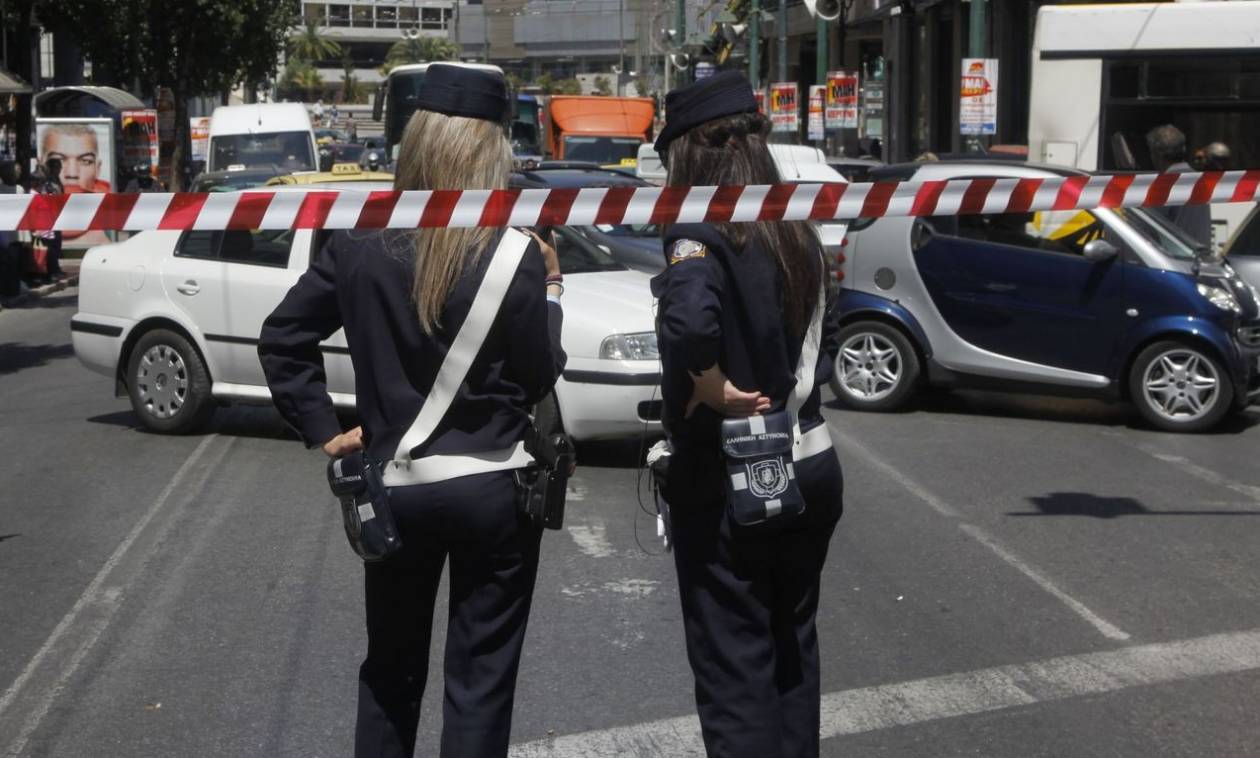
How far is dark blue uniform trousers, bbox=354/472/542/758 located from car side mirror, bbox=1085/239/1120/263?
7544 millimetres

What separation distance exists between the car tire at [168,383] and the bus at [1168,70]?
472 inches

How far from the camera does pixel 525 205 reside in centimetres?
420

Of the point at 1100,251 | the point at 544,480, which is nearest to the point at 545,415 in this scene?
the point at 544,480

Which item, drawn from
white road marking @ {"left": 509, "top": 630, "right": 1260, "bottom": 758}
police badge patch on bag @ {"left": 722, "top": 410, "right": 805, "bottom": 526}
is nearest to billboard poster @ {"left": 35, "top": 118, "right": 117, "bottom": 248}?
white road marking @ {"left": 509, "top": 630, "right": 1260, "bottom": 758}

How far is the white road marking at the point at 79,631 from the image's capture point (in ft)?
17.0

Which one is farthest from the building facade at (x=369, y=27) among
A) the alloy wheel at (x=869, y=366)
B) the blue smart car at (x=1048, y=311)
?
the blue smart car at (x=1048, y=311)

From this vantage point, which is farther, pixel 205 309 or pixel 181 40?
pixel 181 40

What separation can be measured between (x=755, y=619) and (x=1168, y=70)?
1700 cm

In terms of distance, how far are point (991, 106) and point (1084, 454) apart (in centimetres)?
1013

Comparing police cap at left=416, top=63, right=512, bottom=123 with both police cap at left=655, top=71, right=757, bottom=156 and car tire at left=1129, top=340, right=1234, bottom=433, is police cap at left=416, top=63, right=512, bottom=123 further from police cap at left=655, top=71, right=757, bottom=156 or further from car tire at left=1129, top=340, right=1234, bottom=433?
car tire at left=1129, top=340, right=1234, bottom=433

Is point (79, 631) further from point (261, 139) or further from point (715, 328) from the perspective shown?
point (261, 139)

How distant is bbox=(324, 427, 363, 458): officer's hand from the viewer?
3.65 metres

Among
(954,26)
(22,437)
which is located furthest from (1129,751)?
(954,26)

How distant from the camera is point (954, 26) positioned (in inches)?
1200
